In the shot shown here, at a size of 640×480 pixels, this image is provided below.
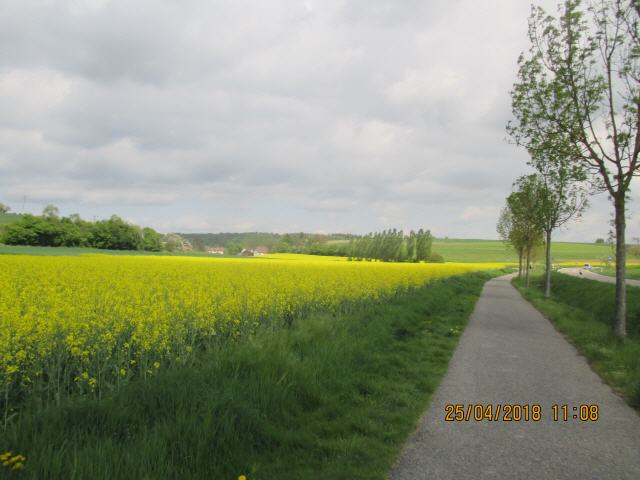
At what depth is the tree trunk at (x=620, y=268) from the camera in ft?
36.5

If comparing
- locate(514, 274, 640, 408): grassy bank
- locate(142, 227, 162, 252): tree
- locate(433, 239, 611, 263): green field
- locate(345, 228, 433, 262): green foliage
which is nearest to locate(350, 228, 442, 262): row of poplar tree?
locate(345, 228, 433, 262): green foliage

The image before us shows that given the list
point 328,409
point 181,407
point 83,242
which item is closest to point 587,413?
point 328,409

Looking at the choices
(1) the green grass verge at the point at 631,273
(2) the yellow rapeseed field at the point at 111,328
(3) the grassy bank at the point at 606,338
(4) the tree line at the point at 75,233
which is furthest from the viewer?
(4) the tree line at the point at 75,233

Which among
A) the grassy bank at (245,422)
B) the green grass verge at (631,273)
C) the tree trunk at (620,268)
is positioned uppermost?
the tree trunk at (620,268)

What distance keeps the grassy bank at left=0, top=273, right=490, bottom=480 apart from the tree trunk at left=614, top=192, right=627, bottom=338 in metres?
6.82

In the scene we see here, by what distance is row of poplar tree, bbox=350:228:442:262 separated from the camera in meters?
83.7

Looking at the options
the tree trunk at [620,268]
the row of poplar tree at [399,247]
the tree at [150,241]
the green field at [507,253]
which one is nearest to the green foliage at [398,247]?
the row of poplar tree at [399,247]

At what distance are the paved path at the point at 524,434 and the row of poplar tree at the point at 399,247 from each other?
75.9m

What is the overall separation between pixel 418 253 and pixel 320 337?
77811mm

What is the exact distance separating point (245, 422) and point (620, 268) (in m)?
11.4

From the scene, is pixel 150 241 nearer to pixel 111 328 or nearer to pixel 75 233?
pixel 75 233

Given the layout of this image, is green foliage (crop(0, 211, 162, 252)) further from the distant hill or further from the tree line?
the distant hill
